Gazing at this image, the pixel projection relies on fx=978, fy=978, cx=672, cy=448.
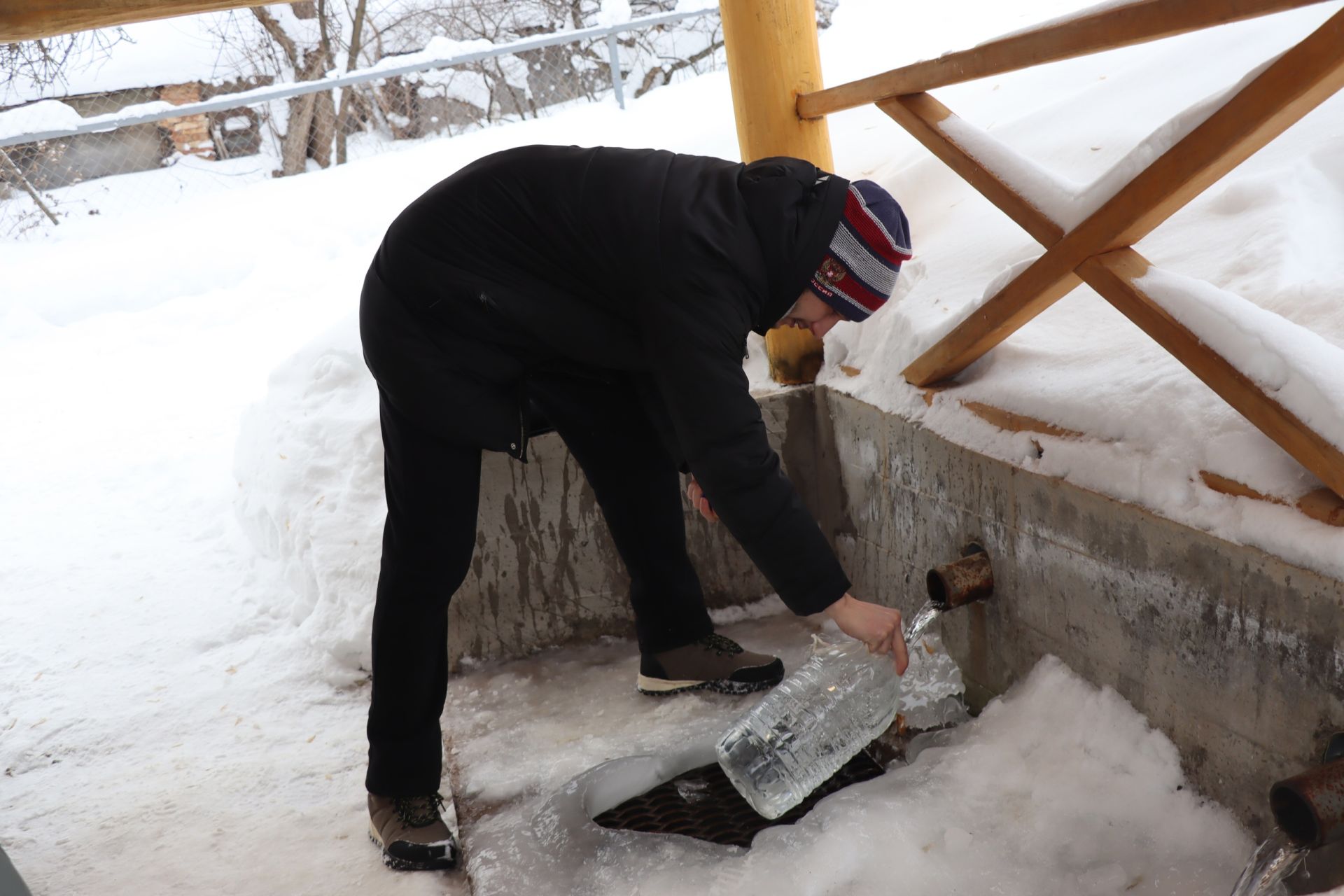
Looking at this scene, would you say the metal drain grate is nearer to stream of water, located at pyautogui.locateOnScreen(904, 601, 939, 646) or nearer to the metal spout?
stream of water, located at pyautogui.locateOnScreen(904, 601, 939, 646)

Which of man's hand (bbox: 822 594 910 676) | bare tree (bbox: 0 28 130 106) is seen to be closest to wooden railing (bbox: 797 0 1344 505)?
man's hand (bbox: 822 594 910 676)

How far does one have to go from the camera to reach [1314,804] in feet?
4.66

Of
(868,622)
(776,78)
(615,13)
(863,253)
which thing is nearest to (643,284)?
(863,253)

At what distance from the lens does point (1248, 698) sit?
5.87 ft

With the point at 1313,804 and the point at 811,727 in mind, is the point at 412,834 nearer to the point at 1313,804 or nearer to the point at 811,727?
the point at 811,727

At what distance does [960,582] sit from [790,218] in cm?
102

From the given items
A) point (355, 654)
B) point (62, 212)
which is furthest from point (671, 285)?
point (62, 212)

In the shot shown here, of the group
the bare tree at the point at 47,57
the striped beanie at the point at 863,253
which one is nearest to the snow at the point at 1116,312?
the striped beanie at the point at 863,253

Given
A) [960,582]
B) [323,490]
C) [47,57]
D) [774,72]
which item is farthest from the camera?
[47,57]

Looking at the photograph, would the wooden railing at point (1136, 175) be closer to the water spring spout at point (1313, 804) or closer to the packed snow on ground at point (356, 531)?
the packed snow on ground at point (356, 531)

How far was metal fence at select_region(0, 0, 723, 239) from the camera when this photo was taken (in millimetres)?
9531

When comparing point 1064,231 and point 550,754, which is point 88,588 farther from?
point 1064,231

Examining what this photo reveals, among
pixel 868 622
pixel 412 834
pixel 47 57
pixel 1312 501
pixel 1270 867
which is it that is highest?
pixel 47 57

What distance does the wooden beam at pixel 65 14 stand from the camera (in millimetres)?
2494
